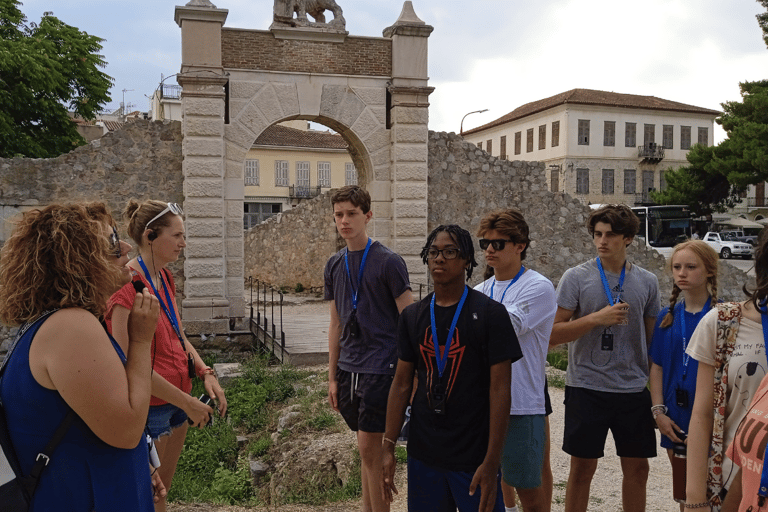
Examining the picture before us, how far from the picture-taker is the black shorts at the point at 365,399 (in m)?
3.92

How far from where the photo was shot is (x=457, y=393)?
2855 millimetres

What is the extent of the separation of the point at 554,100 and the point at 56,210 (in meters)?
47.8

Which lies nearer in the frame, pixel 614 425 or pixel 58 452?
pixel 58 452

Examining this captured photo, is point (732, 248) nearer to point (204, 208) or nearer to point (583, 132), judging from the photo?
point (583, 132)

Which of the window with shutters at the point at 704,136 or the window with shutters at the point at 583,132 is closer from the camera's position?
the window with shutters at the point at 583,132

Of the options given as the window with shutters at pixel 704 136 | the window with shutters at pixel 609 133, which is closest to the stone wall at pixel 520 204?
the window with shutters at pixel 609 133

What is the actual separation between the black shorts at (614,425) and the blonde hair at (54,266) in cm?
265

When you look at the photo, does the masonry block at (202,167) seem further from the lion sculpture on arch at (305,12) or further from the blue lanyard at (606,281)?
the blue lanyard at (606,281)

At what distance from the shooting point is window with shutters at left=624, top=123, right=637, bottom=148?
4728 cm

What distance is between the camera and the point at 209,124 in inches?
458

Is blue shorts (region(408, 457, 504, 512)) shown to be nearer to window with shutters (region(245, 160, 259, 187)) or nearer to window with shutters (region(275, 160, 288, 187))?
window with shutters (region(245, 160, 259, 187))

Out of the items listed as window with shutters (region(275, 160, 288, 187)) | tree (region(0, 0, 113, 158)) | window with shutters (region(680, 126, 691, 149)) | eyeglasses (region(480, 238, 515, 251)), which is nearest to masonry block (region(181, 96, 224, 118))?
tree (region(0, 0, 113, 158))

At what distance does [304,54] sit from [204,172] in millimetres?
2747

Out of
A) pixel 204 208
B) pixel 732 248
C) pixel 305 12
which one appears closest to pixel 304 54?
pixel 305 12
